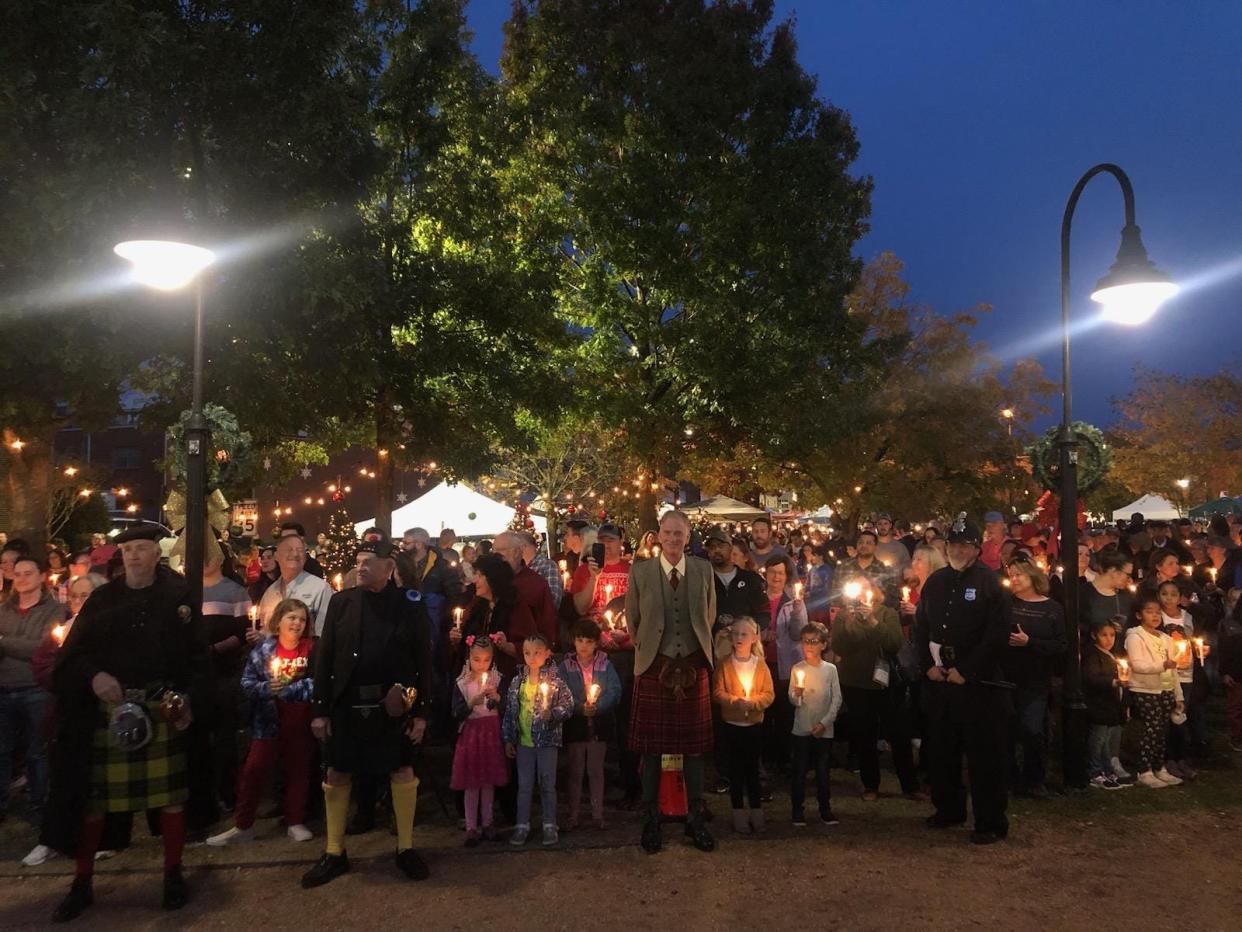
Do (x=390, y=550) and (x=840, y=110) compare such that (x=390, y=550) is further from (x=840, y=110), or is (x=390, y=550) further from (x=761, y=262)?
(x=840, y=110)

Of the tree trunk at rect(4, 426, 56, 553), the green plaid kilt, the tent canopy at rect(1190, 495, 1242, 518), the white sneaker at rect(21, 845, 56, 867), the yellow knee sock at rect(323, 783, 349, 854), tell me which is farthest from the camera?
the tent canopy at rect(1190, 495, 1242, 518)

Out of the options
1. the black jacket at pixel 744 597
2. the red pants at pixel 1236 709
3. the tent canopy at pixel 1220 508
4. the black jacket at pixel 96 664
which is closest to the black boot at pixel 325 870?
the black jacket at pixel 96 664

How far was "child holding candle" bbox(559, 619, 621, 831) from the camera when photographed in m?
6.32

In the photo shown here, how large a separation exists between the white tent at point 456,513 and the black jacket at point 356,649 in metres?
15.5

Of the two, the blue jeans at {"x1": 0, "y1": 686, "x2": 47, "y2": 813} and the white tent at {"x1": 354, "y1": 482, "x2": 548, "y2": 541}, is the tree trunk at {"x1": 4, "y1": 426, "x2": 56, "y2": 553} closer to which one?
the white tent at {"x1": 354, "y1": 482, "x2": 548, "y2": 541}

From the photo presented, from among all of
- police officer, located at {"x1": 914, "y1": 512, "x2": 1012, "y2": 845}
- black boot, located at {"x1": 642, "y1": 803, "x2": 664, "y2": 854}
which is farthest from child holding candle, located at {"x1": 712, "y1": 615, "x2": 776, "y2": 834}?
police officer, located at {"x1": 914, "y1": 512, "x2": 1012, "y2": 845}

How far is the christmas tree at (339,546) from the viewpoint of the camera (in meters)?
13.6

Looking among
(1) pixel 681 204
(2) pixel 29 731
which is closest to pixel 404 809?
(2) pixel 29 731

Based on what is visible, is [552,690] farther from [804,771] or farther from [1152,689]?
[1152,689]

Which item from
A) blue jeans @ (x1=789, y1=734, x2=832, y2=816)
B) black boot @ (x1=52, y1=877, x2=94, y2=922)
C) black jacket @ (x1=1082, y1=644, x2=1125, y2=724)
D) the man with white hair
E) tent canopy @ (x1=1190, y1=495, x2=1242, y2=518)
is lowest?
black boot @ (x1=52, y1=877, x2=94, y2=922)

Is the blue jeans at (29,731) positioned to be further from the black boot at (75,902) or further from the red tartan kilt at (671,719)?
the red tartan kilt at (671,719)

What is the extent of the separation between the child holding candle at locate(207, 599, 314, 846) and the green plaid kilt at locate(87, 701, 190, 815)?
996 millimetres

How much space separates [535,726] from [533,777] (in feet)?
1.22

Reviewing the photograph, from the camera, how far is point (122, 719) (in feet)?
15.8
